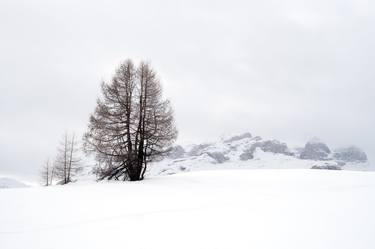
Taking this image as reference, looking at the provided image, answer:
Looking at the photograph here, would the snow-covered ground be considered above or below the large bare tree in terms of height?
below

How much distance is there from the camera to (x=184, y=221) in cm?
741

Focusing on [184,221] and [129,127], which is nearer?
[184,221]

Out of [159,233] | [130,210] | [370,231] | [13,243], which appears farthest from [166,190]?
[370,231]

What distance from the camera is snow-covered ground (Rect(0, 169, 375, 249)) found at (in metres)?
5.94

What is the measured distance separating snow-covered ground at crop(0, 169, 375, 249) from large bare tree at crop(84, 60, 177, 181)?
21.7 feet

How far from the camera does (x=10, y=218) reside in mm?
7805

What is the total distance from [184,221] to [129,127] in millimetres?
11687

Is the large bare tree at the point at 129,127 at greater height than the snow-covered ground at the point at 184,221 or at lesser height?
greater

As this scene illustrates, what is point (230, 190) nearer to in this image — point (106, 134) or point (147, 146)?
point (147, 146)

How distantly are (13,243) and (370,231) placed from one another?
844 centimetres

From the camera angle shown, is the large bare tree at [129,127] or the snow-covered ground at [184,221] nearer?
the snow-covered ground at [184,221]

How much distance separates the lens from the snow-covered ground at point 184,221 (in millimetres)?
5941

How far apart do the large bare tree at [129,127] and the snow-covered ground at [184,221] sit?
260 inches

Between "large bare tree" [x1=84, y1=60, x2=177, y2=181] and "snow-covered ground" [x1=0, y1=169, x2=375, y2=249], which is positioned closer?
"snow-covered ground" [x1=0, y1=169, x2=375, y2=249]
